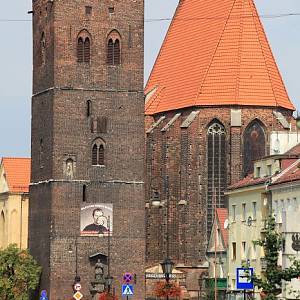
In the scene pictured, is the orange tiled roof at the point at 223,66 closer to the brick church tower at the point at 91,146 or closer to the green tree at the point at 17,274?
the brick church tower at the point at 91,146

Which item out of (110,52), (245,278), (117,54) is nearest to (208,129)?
(117,54)

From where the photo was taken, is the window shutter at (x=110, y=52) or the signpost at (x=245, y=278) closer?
the signpost at (x=245, y=278)

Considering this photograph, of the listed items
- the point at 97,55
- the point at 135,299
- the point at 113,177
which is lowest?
the point at 135,299

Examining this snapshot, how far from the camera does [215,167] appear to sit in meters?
103

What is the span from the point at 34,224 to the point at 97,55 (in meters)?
11.0

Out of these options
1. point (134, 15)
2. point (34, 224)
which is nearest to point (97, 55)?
point (134, 15)

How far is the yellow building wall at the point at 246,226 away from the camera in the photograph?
251ft

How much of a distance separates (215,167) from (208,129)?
2.54 meters

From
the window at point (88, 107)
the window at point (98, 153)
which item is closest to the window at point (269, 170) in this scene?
the window at point (98, 153)

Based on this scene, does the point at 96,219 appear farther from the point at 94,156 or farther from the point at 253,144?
the point at 253,144

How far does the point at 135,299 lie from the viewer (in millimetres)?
91812

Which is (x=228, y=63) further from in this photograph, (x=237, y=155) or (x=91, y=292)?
(x=91, y=292)

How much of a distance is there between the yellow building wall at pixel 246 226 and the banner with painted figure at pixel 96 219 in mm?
10909

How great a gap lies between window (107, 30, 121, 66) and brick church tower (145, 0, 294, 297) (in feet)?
35.1
